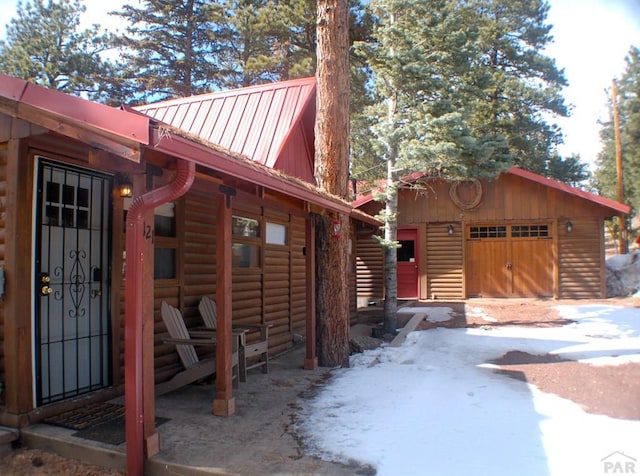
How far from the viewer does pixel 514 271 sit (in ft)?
47.1

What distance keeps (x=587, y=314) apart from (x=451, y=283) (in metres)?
4.34

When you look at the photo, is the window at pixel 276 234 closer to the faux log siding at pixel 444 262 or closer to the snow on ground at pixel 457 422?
the snow on ground at pixel 457 422

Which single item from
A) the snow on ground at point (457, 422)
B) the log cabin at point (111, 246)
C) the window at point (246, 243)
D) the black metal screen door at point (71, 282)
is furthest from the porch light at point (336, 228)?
the black metal screen door at point (71, 282)

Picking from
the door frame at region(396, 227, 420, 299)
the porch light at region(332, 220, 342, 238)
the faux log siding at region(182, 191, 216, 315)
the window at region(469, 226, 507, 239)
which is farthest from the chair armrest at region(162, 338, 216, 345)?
the window at region(469, 226, 507, 239)

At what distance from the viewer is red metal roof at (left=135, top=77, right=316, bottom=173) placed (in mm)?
7566

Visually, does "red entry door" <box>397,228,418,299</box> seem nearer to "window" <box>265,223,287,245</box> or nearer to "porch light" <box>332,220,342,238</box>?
"window" <box>265,223,287,245</box>

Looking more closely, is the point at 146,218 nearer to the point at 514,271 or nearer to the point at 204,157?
the point at 204,157

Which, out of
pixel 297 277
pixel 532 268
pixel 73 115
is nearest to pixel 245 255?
pixel 297 277

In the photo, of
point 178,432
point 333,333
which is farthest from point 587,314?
point 178,432

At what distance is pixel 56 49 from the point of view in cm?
1853

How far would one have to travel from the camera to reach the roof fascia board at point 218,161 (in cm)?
288

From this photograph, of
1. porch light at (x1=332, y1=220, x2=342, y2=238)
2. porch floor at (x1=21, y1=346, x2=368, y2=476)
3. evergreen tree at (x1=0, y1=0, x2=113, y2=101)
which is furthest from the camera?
evergreen tree at (x1=0, y1=0, x2=113, y2=101)

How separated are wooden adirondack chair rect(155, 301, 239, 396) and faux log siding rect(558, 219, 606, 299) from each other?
38.6ft

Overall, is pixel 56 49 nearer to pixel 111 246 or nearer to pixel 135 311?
pixel 111 246
